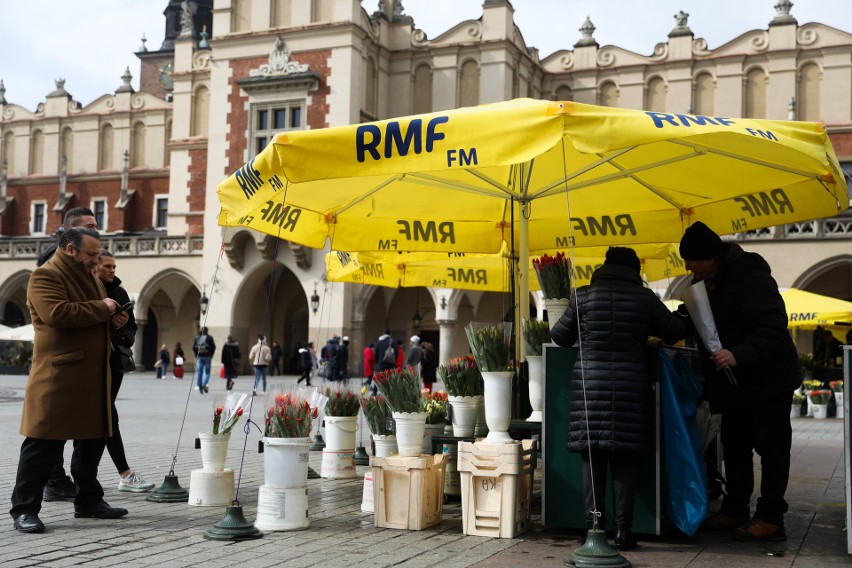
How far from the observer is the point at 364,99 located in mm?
30453

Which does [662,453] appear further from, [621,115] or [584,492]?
[621,115]

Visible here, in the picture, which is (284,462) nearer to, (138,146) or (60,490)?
(60,490)

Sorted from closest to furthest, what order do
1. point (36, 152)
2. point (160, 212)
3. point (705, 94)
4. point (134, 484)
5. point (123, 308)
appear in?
1. point (123, 308)
2. point (134, 484)
3. point (705, 94)
4. point (160, 212)
5. point (36, 152)

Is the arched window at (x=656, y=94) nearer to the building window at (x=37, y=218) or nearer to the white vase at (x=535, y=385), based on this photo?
the building window at (x=37, y=218)

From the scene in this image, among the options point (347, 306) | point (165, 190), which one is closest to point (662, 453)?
point (347, 306)

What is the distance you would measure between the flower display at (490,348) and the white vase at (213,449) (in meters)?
1.78

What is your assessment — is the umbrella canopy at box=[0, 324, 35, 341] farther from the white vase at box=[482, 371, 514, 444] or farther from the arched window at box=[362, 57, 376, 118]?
the white vase at box=[482, 371, 514, 444]

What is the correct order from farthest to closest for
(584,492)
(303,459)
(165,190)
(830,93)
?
(165,190)
(830,93)
(303,459)
(584,492)

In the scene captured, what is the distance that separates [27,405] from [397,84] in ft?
89.6

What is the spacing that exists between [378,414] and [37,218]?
38.0 m

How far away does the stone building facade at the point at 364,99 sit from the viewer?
28656 millimetres

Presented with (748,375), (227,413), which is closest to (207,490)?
(227,413)

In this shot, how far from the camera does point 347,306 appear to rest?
29.5 meters

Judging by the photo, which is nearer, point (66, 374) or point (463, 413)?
point (66, 374)
